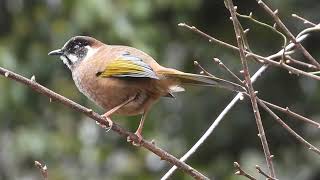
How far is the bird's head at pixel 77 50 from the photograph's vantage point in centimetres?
501

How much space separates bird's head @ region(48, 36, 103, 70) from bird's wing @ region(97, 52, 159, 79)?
0.42 metres

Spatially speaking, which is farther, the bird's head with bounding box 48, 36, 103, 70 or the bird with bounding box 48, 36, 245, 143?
the bird's head with bounding box 48, 36, 103, 70

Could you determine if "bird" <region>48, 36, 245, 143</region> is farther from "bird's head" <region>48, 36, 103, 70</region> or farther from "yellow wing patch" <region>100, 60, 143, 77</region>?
"bird's head" <region>48, 36, 103, 70</region>

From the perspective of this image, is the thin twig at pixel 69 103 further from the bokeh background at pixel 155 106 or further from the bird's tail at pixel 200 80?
the bokeh background at pixel 155 106

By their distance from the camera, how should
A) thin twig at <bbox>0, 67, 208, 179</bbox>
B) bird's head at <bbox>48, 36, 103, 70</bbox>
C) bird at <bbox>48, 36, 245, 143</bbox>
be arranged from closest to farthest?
thin twig at <bbox>0, 67, 208, 179</bbox>, bird at <bbox>48, 36, 245, 143</bbox>, bird's head at <bbox>48, 36, 103, 70</bbox>

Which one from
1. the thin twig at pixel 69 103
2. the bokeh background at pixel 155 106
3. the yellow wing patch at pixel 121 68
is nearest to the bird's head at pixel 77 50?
the yellow wing patch at pixel 121 68

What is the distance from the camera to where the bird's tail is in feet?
12.3

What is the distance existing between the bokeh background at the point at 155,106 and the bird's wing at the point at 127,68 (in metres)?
2.56

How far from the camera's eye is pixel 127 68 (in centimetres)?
450

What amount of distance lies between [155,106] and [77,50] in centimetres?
314

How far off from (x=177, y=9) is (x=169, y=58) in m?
0.64

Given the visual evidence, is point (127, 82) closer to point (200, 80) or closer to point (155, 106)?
point (200, 80)

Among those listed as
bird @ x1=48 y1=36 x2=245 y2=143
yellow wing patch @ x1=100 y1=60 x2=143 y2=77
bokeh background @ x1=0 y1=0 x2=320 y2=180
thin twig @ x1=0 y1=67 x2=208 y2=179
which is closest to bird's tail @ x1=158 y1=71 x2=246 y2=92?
bird @ x1=48 y1=36 x2=245 y2=143

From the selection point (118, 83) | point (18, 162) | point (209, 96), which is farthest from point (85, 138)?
point (118, 83)
